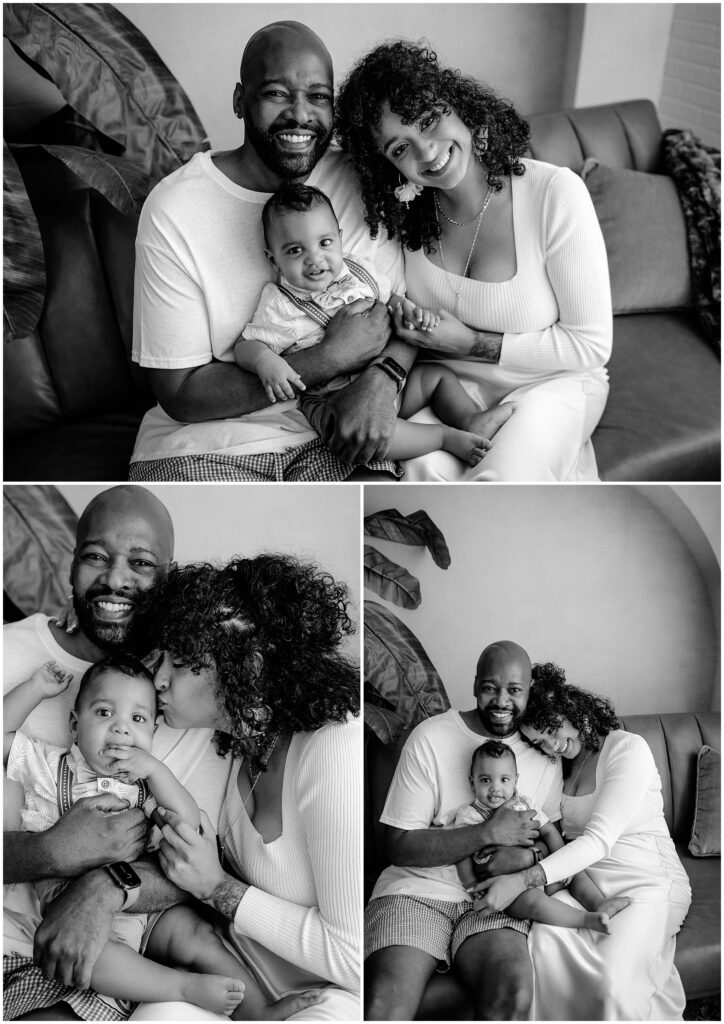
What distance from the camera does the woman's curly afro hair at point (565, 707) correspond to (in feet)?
5.80

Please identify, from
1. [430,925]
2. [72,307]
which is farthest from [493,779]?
[72,307]

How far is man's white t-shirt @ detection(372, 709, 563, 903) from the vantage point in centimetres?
174

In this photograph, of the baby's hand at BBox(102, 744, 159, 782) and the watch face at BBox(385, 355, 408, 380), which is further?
the watch face at BBox(385, 355, 408, 380)

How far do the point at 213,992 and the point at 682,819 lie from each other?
38.3 inches

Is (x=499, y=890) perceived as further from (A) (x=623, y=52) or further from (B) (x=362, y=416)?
(A) (x=623, y=52)

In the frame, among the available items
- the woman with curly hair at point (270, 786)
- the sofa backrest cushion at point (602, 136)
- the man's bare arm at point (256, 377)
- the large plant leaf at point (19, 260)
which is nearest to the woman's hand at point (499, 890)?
the woman with curly hair at point (270, 786)

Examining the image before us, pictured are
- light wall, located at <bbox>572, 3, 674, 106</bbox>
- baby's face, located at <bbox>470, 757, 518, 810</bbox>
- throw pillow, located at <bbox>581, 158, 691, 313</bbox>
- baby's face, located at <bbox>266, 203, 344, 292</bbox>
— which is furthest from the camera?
light wall, located at <bbox>572, 3, 674, 106</bbox>

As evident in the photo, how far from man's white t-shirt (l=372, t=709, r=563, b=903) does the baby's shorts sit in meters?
0.02

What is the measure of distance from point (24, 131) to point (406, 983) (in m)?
2.12

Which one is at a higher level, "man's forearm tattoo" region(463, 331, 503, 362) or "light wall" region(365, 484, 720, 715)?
"man's forearm tattoo" region(463, 331, 503, 362)

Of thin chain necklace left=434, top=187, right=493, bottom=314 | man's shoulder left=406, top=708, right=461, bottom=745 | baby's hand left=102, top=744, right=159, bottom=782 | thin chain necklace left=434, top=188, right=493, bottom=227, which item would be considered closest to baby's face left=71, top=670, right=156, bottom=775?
Result: baby's hand left=102, top=744, right=159, bottom=782

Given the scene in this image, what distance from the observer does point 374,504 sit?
71.3 inches

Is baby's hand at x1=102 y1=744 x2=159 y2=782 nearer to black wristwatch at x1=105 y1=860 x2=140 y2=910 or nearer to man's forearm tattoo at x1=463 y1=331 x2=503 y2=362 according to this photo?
black wristwatch at x1=105 y1=860 x2=140 y2=910

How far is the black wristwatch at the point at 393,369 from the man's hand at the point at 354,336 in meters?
0.03
